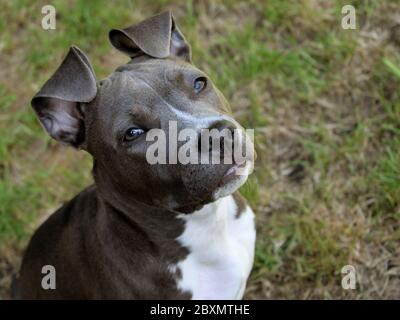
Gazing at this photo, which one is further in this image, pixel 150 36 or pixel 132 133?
→ pixel 150 36

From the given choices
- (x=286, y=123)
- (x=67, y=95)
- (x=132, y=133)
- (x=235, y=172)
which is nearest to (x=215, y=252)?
(x=235, y=172)

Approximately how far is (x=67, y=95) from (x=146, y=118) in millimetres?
441

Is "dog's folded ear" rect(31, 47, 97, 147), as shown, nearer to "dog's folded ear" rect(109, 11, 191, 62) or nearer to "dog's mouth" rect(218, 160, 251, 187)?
"dog's folded ear" rect(109, 11, 191, 62)

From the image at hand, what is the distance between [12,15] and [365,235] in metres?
3.78

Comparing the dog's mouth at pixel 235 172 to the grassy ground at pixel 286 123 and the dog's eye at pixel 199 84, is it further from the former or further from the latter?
the grassy ground at pixel 286 123

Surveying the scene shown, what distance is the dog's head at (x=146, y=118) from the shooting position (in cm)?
381

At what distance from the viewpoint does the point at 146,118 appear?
3.90 metres

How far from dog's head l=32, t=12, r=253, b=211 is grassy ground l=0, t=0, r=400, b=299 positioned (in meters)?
1.25

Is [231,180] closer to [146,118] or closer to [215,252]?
[146,118]

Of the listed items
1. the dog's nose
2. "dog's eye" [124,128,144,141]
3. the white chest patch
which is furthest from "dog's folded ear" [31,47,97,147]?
the white chest patch

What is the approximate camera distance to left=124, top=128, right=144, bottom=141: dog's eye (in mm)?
3936

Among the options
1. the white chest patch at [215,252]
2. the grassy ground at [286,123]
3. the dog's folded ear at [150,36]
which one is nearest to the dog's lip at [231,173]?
the white chest patch at [215,252]
